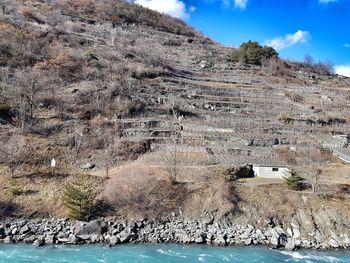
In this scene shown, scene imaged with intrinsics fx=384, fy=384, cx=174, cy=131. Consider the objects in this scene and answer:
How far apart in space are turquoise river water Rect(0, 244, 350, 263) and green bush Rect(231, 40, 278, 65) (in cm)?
5952

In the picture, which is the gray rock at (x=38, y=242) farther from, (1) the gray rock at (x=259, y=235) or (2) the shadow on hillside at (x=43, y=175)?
(1) the gray rock at (x=259, y=235)

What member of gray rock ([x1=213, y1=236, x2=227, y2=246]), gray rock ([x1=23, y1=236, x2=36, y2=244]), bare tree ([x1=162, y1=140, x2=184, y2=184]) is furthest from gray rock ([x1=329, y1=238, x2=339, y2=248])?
gray rock ([x1=23, y1=236, x2=36, y2=244])

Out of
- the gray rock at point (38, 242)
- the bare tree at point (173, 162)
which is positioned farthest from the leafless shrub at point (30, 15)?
the gray rock at point (38, 242)

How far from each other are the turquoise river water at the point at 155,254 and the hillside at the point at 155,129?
3.57 m

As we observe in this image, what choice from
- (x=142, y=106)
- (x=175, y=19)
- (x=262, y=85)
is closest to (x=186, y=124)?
(x=142, y=106)

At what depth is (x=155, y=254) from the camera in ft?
80.9

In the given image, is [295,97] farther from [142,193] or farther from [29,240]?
[29,240]

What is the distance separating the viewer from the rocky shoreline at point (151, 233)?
84.8 ft

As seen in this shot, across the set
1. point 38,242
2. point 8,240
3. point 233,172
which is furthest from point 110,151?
point 8,240

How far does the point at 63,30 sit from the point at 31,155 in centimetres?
3934

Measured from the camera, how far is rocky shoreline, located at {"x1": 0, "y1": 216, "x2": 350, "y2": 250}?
2586 centimetres

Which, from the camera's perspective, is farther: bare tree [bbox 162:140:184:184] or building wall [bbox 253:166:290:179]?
building wall [bbox 253:166:290:179]

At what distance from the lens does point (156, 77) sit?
190ft

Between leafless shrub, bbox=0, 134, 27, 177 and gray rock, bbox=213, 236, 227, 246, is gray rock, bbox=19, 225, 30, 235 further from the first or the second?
gray rock, bbox=213, 236, 227, 246
